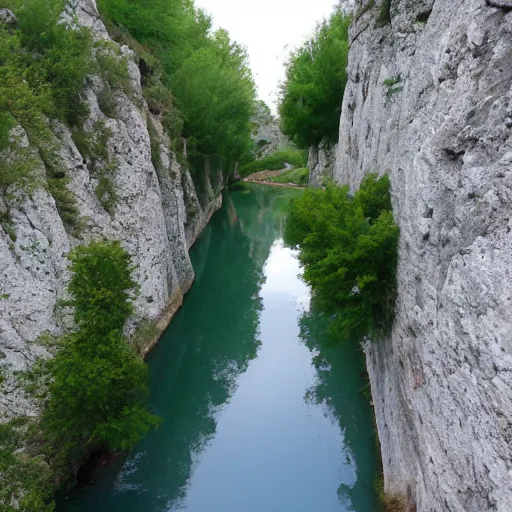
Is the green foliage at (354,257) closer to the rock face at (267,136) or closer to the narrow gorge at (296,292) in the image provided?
the narrow gorge at (296,292)

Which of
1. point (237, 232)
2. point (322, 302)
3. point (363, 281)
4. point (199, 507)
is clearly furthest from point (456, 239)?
point (237, 232)

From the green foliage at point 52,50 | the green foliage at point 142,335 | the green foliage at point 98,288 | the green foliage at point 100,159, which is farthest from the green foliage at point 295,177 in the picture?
the green foliage at point 98,288

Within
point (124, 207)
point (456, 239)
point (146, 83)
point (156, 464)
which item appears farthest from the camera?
point (146, 83)

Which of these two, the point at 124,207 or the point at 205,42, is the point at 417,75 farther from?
the point at 205,42

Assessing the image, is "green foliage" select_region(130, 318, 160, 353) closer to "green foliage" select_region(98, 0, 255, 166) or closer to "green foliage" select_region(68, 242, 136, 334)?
"green foliage" select_region(68, 242, 136, 334)

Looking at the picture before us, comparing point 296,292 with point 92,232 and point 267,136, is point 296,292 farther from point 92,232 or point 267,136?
point 267,136
